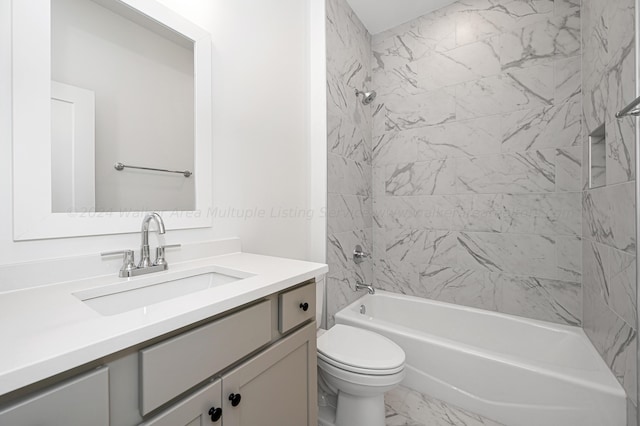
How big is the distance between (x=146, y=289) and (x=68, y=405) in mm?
521

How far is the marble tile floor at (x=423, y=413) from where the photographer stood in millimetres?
1478

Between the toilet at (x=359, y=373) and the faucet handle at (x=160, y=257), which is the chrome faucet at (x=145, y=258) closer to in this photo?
the faucet handle at (x=160, y=257)

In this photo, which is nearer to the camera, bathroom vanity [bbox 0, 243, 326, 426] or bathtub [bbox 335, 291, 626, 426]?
bathroom vanity [bbox 0, 243, 326, 426]

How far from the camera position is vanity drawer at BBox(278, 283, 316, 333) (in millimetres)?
886

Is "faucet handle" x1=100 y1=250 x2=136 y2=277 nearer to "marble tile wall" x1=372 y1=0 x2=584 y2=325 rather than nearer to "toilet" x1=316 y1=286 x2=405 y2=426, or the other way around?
"toilet" x1=316 y1=286 x2=405 y2=426

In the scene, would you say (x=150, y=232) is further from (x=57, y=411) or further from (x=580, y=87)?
(x=580, y=87)

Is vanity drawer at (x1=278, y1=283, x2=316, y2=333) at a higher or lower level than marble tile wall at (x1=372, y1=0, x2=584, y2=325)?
lower

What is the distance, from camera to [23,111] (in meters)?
0.79

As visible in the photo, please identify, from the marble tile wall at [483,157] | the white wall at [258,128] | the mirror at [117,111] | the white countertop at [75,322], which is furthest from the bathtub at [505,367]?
the mirror at [117,111]

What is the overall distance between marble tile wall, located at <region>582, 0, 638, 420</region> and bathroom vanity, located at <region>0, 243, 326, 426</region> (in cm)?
125

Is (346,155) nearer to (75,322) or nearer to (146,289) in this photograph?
(146,289)

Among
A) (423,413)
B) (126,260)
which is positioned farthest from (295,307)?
(423,413)

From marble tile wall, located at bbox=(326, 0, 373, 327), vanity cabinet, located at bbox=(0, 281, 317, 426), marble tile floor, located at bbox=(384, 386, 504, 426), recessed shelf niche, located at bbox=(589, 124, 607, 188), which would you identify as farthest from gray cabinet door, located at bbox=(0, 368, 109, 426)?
recessed shelf niche, located at bbox=(589, 124, 607, 188)

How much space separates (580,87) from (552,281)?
1.24m
